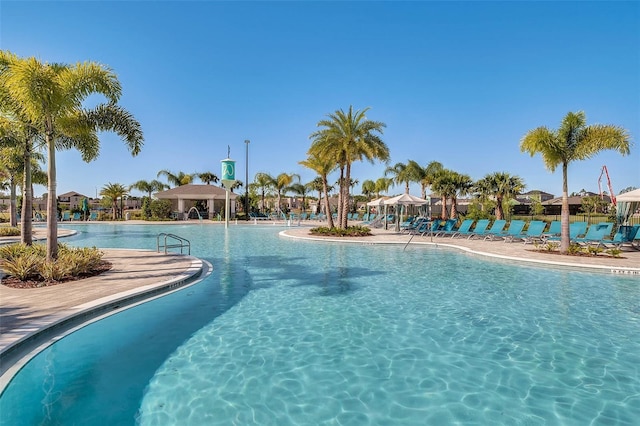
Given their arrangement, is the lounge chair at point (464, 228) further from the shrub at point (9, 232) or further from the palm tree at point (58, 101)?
the shrub at point (9, 232)

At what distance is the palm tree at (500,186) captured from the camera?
3400 centimetres

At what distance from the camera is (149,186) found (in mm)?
50156

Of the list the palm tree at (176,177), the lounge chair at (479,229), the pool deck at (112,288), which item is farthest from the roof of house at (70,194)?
the lounge chair at (479,229)

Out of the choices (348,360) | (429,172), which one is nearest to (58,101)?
(348,360)

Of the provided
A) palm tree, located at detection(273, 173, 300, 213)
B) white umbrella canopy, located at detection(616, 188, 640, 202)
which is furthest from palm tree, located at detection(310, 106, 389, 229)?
palm tree, located at detection(273, 173, 300, 213)

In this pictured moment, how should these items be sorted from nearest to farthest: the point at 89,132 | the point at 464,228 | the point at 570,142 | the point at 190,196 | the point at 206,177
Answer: the point at 89,132 → the point at 570,142 → the point at 464,228 → the point at 190,196 → the point at 206,177

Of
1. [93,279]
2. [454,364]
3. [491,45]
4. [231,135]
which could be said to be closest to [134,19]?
[93,279]

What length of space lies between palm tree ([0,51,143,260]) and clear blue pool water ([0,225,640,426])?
5119 mm

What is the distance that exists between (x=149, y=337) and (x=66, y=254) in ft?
17.6

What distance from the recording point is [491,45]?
17.9m

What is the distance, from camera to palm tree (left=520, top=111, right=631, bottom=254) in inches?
481

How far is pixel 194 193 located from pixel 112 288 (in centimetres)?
3552

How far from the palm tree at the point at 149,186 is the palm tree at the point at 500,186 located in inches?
1687

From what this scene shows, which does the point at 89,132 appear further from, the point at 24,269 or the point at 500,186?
the point at 500,186
